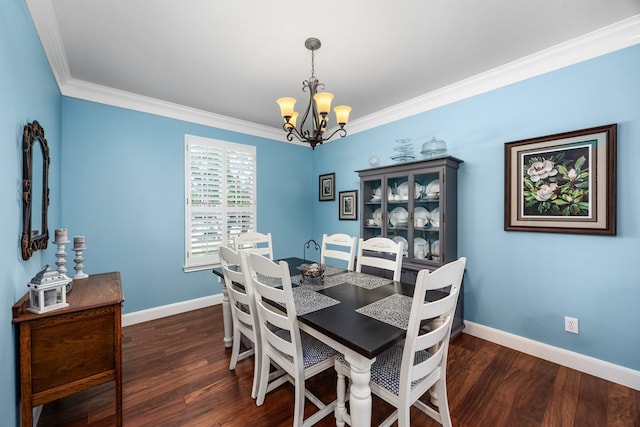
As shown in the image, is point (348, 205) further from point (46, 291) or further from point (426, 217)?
point (46, 291)

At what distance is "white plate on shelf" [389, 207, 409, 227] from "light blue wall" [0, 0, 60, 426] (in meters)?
2.96

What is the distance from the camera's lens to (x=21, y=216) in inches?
57.4

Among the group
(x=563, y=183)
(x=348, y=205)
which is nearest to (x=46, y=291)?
(x=348, y=205)

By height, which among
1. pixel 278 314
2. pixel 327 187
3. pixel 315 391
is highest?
→ pixel 327 187

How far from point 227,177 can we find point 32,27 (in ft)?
6.95

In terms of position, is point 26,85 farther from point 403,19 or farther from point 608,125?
point 608,125

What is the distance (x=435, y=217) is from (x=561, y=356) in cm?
147

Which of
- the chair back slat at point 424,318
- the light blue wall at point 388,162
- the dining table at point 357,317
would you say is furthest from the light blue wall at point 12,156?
the chair back slat at point 424,318

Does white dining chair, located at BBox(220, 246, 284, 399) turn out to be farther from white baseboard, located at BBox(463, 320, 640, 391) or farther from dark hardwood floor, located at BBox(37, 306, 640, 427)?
white baseboard, located at BBox(463, 320, 640, 391)

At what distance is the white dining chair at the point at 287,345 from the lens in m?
1.34

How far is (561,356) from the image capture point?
6.93ft

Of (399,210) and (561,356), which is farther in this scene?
(399,210)

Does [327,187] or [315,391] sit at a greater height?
[327,187]

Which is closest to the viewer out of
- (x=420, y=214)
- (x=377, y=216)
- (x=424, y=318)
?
(x=424, y=318)
